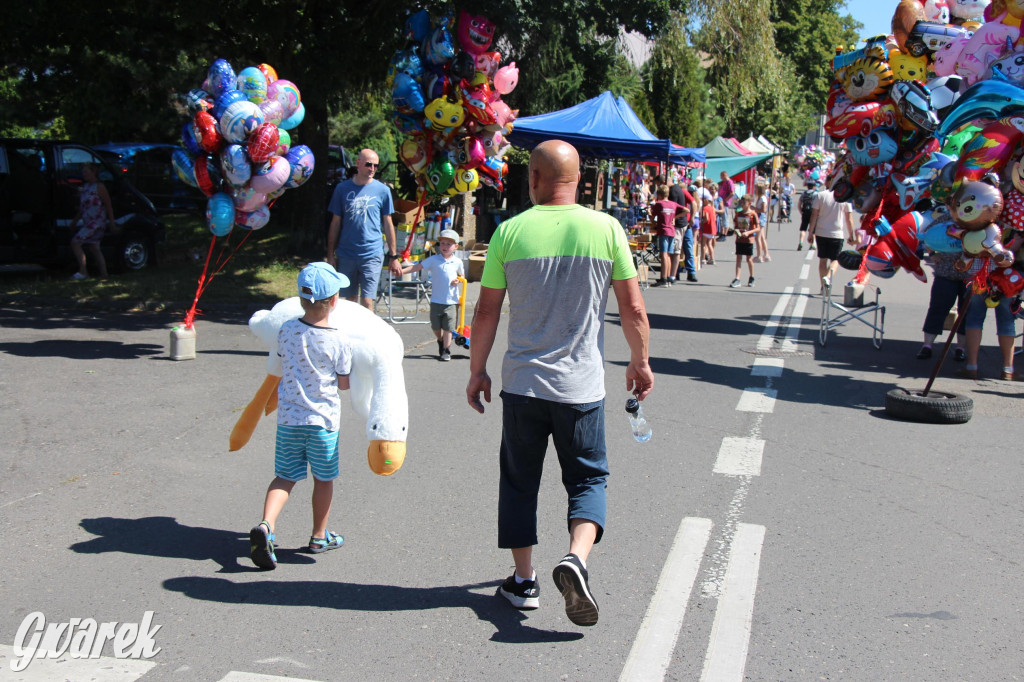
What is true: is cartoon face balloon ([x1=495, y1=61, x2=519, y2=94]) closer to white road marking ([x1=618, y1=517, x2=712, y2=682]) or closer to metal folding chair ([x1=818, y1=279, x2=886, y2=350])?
metal folding chair ([x1=818, y1=279, x2=886, y2=350])

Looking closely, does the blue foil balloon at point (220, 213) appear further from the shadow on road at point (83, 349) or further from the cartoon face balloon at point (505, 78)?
the cartoon face balloon at point (505, 78)

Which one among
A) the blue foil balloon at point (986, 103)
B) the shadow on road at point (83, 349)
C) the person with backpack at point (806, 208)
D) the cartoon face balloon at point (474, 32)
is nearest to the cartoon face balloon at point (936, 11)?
the blue foil balloon at point (986, 103)

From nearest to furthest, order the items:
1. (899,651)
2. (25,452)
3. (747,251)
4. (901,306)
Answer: (899,651)
(25,452)
(901,306)
(747,251)

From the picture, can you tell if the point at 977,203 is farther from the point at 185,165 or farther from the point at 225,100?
the point at 185,165

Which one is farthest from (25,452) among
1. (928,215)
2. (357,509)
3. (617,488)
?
(928,215)

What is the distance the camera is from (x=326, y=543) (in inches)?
178

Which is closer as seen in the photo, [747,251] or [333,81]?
[333,81]

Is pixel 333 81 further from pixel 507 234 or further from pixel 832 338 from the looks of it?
pixel 507 234

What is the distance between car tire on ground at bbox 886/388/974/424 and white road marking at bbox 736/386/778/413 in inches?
37.2

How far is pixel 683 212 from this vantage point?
17.0m

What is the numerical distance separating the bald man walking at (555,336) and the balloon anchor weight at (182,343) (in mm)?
5565

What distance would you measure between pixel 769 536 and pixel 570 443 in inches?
63.2

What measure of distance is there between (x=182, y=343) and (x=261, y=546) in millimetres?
5012

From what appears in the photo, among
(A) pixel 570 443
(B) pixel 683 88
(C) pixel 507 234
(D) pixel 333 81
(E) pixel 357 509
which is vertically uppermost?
(B) pixel 683 88
